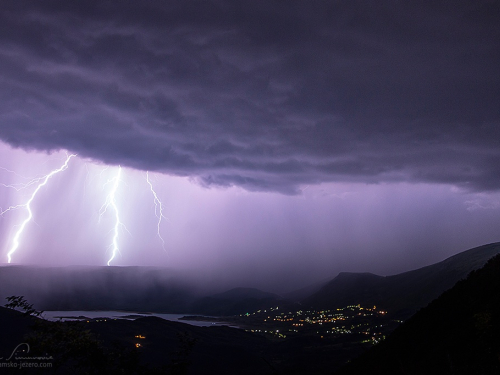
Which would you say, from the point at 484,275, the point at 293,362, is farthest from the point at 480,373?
the point at 293,362

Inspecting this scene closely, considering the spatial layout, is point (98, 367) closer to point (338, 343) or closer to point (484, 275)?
point (484, 275)

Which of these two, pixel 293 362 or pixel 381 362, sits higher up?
pixel 381 362

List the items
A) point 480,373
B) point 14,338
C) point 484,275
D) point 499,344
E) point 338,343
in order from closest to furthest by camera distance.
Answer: point 480,373 → point 499,344 → point 484,275 → point 14,338 → point 338,343

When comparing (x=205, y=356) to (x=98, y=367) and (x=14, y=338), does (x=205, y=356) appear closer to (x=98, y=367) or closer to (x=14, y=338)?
(x=14, y=338)

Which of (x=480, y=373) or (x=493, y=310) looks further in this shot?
(x=493, y=310)

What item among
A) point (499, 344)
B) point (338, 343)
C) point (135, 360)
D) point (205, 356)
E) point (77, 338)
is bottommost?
point (338, 343)

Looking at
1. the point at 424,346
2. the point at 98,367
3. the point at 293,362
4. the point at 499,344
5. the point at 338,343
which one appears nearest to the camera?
the point at 98,367
